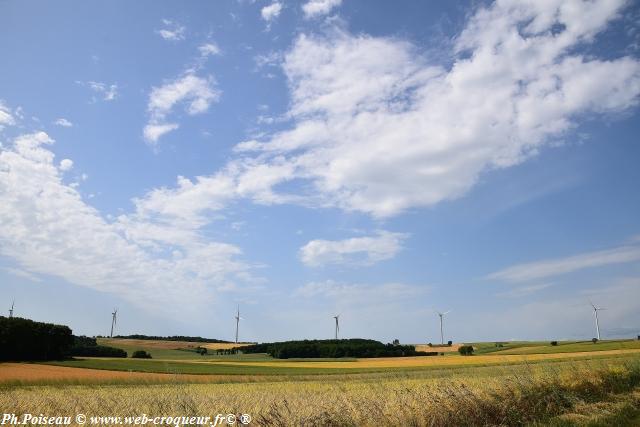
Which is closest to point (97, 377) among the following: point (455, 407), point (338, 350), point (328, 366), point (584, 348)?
point (328, 366)

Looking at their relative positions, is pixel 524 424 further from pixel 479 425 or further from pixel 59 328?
pixel 59 328

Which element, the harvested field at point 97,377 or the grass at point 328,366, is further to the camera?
the grass at point 328,366

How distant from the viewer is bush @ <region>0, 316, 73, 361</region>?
305ft

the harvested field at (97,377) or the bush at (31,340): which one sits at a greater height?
the bush at (31,340)

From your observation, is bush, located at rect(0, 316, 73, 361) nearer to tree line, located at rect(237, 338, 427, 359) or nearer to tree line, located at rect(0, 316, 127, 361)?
tree line, located at rect(0, 316, 127, 361)

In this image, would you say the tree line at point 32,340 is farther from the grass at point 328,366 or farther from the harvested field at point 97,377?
the harvested field at point 97,377

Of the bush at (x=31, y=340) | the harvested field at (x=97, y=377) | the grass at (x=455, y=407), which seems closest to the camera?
the grass at (x=455, y=407)

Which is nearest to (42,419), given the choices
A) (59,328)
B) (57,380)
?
(57,380)

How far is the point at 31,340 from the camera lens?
319 ft

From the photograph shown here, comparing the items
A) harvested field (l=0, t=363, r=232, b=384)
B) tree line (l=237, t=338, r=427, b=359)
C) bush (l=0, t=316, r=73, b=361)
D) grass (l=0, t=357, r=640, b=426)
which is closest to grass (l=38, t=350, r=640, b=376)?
harvested field (l=0, t=363, r=232, b=384)

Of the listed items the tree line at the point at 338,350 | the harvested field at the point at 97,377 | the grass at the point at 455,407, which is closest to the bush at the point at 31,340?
the harvested field at the point at 97,377

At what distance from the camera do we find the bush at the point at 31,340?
93.0 meters

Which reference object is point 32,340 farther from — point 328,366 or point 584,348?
point 584,348

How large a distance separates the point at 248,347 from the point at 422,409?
145657 millimetres
